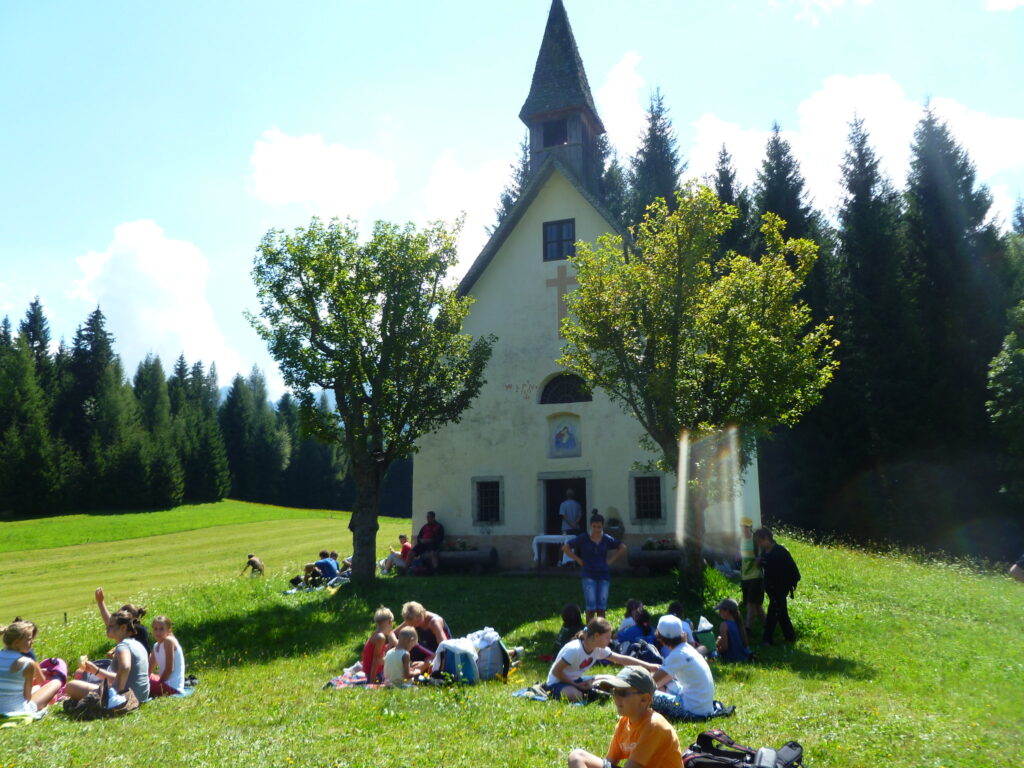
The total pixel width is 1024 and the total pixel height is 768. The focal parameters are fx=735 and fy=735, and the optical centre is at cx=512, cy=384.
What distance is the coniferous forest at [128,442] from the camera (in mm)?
53312

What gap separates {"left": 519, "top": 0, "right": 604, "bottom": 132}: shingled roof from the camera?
77.1 ft

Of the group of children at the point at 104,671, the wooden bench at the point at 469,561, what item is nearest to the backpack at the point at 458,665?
the group of children at the point at 104,671

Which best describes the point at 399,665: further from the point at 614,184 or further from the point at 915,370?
the point at 614,184

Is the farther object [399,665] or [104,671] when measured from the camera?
[399,665]

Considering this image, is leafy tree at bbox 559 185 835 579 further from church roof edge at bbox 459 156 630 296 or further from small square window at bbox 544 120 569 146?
small square window at bbox 544 120 569 146

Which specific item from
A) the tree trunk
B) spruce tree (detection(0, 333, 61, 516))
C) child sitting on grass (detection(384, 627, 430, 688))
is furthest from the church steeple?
spruce tree (detection(0, 333, 61, 516))

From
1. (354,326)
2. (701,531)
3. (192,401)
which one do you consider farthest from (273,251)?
(192,401)

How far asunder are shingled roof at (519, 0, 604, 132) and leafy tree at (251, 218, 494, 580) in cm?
790

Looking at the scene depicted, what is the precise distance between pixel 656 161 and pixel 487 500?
24221mm

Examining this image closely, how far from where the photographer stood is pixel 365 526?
17.4 metres

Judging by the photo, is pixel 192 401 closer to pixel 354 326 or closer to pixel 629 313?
pixel 354 326

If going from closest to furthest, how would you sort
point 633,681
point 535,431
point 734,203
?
point 633,681 → point 535,431 → point 734,203

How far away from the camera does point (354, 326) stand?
16906mm

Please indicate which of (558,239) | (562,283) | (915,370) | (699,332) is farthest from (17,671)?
(915,370)
